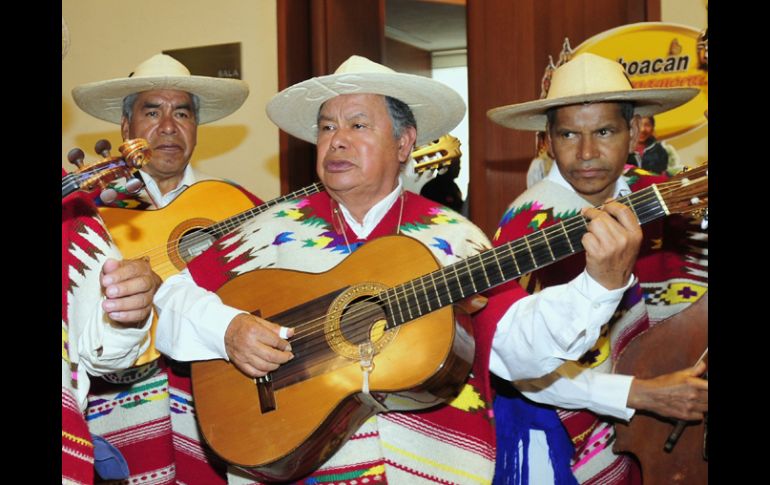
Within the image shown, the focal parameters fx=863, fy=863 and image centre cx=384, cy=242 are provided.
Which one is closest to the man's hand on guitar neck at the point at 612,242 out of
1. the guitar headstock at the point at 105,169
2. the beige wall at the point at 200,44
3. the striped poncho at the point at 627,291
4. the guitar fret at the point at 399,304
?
the guitar fret at the point at 399,304

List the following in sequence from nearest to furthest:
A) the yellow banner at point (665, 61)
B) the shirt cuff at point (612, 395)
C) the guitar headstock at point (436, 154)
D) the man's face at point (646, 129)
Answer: the shirt cuff at point (612, 395) < the guitar headstock at point (436, 154) < the yellow banner at point (665, 61) < the man's face at point (646, 129)

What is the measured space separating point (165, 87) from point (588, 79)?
1784 millimetres

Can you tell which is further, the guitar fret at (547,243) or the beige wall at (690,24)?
the beige wall at (690,24)

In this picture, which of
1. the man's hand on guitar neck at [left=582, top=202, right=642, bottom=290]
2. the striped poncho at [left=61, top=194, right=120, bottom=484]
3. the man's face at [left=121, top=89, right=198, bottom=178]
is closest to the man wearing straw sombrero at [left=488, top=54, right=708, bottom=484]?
the man's hand on guitar neck at [left=582, top=202, right=642, bottom=290]

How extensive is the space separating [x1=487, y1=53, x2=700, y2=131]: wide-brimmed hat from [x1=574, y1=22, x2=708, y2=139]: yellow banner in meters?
0.73

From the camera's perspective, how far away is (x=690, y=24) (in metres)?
4.03

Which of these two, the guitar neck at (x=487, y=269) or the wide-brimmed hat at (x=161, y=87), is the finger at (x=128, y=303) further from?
the wide-brimmed hat at (x=161, y=87)

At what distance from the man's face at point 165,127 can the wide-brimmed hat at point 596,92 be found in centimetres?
136

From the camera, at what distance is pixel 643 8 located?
13.7 feet

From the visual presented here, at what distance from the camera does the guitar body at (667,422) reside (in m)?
2.52

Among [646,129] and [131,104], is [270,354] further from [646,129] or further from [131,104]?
[646,129]

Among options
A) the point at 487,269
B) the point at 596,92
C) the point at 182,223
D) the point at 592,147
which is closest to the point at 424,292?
the point at 487,269

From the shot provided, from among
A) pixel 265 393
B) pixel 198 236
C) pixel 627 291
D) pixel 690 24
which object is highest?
pixel 690 24
